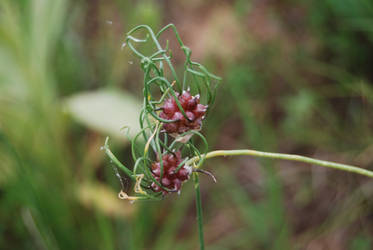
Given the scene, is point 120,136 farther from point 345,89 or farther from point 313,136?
point 345,89

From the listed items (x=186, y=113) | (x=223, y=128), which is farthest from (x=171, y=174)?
(x=223, y=128)

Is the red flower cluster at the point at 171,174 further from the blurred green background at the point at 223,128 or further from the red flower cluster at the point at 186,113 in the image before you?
the blurred green background at the point at 223,128

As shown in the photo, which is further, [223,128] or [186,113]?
[223,128]

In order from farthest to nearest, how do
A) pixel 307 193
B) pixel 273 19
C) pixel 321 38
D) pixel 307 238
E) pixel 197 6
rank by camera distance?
pixel 197 6
pixel 273 19
pixel 321 38
pixel 307 193
pixel 307 238

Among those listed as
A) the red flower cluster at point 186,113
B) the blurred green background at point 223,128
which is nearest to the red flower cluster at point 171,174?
the red flower cluster at point 186,113

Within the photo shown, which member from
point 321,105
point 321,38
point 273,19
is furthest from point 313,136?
point 273,19

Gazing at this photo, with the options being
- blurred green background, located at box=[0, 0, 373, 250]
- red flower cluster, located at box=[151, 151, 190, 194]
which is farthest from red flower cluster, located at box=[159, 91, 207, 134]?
blurred green background, located at box=[0, 0, 373, 250]

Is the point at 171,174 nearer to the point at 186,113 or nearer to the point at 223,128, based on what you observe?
the point at 186,113

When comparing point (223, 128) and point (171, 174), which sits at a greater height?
point (171, 174)
